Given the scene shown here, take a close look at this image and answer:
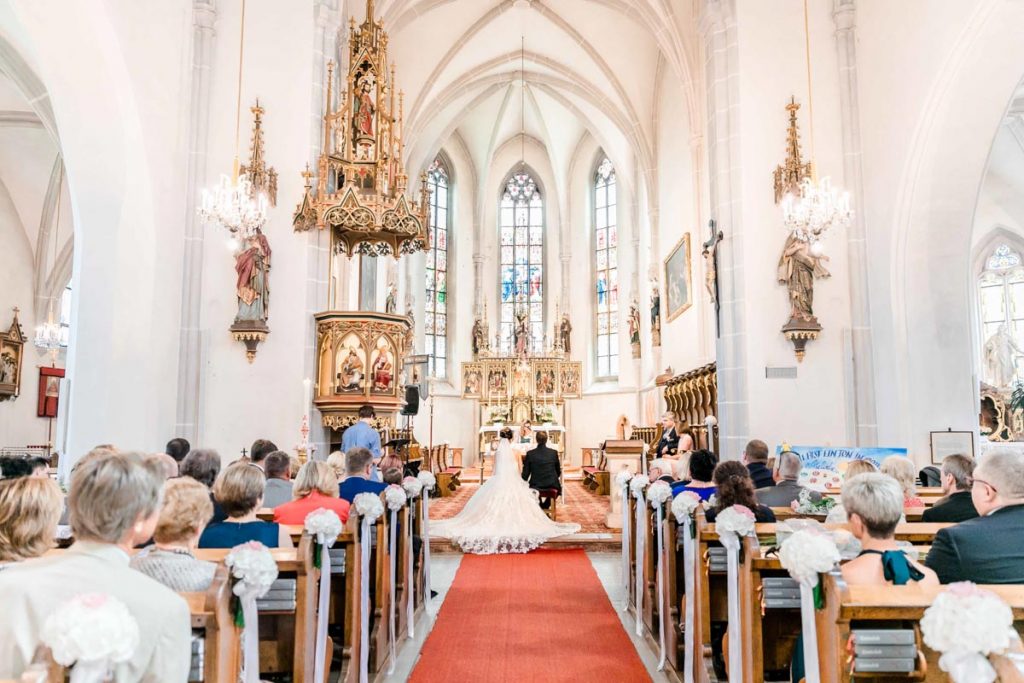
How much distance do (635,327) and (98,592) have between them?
2095 centimetres

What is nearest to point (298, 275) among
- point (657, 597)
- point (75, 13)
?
point (75, 13)

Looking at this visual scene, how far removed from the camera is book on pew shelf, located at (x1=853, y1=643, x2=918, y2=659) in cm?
232

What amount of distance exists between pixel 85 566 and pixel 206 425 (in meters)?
8.73

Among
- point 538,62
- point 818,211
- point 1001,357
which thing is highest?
point 538,62

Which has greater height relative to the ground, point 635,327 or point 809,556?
point 635,327

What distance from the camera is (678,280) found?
16.9m

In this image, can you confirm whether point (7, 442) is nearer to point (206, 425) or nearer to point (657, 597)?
point (206, 425)

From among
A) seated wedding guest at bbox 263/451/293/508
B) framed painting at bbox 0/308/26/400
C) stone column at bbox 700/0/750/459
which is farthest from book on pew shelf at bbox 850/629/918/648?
framed painting at bbox 0/308/26/400

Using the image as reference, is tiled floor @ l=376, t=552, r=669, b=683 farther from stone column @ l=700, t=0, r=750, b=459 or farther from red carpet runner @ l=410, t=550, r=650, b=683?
stone column @ l=700, t=0, r=750, b=459

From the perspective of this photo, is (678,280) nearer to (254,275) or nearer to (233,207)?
(254,275)

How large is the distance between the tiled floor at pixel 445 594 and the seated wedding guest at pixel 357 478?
106 centimetres

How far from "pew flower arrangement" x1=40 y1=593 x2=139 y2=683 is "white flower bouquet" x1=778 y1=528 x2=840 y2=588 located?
5.90 ft

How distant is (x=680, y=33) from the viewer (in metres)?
14.2

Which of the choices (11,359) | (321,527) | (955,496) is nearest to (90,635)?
(321,527)
